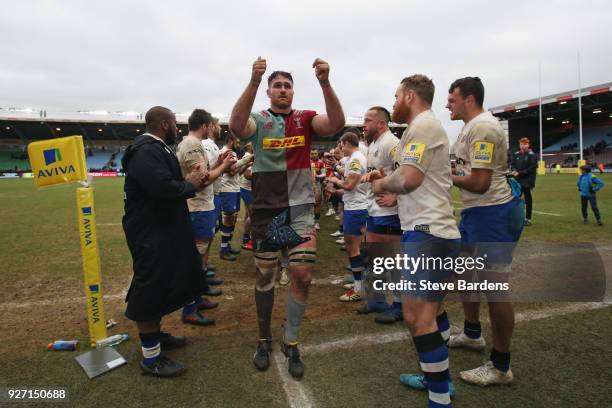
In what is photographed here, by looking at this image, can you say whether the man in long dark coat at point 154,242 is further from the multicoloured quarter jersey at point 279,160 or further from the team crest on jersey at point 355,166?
the team crest on jersey at point 355,166

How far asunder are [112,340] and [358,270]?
299 cm

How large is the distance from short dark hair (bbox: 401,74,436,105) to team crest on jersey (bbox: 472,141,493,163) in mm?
533

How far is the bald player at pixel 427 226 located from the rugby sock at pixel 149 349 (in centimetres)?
206

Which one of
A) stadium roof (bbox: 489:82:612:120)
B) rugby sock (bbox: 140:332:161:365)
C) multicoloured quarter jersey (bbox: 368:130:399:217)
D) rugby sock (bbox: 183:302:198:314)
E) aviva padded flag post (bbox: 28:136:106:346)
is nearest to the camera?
rugby sock (bbox: 140:332:161:365)

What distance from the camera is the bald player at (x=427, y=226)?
2.16 m

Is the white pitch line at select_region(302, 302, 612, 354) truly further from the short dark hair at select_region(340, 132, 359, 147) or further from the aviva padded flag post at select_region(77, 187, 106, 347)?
the short dark hair at select_region(340, 132, 359, 147)

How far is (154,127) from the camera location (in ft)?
10.1

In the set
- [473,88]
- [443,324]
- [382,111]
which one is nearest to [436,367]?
[443,324]

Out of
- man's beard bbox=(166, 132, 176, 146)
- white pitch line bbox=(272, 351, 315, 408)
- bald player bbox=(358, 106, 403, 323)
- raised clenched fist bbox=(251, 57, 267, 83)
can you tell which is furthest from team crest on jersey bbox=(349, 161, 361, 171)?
white pitch line bbox=(272, 351, 315, 408)

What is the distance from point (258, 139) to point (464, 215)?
1958 millimetres

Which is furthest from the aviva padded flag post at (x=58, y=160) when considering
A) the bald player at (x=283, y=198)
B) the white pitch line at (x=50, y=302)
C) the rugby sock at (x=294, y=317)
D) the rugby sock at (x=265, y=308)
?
the rugby sock at (x=294, y=317)

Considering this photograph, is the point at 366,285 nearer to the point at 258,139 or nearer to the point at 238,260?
the point at 258,139

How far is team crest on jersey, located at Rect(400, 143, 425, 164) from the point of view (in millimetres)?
2182

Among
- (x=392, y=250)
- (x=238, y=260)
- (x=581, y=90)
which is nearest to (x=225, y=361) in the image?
(x=392, y=250)
